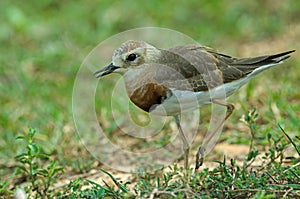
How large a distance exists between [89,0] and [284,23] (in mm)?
2827

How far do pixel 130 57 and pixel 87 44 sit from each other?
3239 mm

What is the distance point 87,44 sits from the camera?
24.5 ft

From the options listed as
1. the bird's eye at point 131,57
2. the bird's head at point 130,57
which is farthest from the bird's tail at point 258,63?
the bird's eye at point 131,57

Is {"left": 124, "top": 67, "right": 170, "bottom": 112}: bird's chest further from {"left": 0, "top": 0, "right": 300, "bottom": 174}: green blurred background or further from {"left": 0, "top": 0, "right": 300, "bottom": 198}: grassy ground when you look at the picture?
{"left": 0, "top": 0, "right": 300, "bottom": 174}: green blurred background

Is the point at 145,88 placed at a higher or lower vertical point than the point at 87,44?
lower

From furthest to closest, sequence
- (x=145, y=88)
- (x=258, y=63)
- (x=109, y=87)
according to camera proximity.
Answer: (x=109, y=87) < (x=258, y=63) < (x=145, y=88)

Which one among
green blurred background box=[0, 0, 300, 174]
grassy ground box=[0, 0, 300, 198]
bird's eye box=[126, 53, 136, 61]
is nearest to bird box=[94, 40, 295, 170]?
bird's eye box=[126, 53, 136, 61]

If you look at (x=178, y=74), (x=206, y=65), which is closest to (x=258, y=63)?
(x=206, y=65)

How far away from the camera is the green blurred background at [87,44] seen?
5461 mm

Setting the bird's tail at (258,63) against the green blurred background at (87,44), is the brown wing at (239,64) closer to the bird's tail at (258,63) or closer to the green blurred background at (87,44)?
the bird's tail at (258,63)

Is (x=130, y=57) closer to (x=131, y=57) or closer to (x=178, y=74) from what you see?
(x=131, y=57)

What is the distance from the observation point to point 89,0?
8.70 m

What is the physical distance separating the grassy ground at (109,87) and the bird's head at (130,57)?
31.6 inches

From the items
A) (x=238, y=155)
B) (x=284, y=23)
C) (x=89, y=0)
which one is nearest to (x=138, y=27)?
(x=89, y=0)
